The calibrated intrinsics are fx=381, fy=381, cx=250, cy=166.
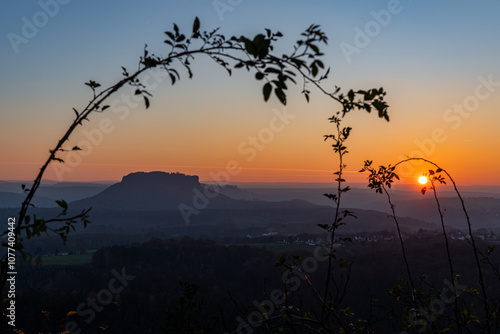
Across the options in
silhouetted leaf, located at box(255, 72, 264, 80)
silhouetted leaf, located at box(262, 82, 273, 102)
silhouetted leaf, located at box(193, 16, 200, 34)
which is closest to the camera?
silhouetted leaf, located at box(262, 82, 273, 102)

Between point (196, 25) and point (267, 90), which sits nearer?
point (267, 90)

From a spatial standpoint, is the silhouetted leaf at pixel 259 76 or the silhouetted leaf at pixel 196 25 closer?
A: the silhouetted leaf at pixel 259 76

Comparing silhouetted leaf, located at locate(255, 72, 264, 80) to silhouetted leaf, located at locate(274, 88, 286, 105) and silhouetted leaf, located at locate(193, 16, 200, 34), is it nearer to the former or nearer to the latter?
silhouetted leaf, located at locate(274, 88, 286, 105)

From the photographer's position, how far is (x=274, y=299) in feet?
11.4

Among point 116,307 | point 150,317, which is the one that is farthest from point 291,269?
point 116,307

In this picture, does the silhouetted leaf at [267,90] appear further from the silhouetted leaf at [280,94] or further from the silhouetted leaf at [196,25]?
the silhouetted leaf at [196,25]

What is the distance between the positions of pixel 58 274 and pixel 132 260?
23.6 meters

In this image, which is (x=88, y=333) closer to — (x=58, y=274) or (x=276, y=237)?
(x=58, y=274)

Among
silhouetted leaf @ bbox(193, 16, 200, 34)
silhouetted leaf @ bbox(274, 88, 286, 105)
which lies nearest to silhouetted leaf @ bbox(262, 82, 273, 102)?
silhouetted leaf @ bbox(274, 88, 286, 105)

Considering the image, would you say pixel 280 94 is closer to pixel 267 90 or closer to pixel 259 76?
pixel 267 90

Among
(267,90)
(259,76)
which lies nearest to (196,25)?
(259,76)

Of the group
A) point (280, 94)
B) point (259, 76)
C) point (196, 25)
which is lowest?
point (280, 94)

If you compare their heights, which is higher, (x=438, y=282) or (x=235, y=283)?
(x=438, y=282)

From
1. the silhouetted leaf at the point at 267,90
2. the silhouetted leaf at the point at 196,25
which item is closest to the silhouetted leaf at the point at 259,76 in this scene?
the silhouetted leaf at the point at 267,90
